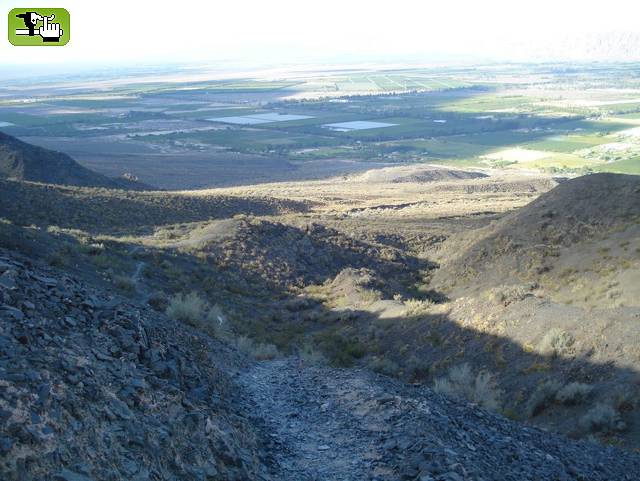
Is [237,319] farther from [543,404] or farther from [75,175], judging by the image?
[75,175]

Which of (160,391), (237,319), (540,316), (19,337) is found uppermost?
(19,337)

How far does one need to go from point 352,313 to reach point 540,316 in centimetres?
791

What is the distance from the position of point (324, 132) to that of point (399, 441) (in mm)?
120922

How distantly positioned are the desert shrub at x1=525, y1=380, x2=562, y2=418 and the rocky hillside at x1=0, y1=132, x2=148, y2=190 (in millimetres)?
51280

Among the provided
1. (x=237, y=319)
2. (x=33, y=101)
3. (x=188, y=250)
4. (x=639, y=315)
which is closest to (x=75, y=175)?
(x=188, y=250)

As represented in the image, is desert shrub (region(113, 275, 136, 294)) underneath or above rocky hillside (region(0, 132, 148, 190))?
underneath

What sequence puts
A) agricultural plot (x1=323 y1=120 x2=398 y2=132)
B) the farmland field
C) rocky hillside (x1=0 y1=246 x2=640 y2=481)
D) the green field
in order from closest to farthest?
rocky hillside (x1=0 y1=246 x2=640 y2=481)
the farmland field
the green field
agricultural plot (x1=323 y1=120 x2=398 y2=132)

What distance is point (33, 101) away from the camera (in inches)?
7288

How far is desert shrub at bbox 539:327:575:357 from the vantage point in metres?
16.6

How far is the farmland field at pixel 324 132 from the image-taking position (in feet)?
303

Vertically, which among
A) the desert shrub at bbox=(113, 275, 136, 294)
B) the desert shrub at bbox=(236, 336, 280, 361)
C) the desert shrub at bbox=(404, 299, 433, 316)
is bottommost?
the desert shrub at bbox=(404, 299, 433, 316)

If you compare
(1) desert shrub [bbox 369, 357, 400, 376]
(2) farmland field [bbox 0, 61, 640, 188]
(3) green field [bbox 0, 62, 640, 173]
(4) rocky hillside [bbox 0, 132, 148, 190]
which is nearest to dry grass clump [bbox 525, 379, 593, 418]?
(1) desert shrub [bbox 369, 357, 400, 376]

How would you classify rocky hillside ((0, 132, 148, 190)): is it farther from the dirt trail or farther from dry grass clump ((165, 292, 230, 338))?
the dirt trail

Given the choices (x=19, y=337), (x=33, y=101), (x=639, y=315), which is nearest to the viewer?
(x=19, y=337)
